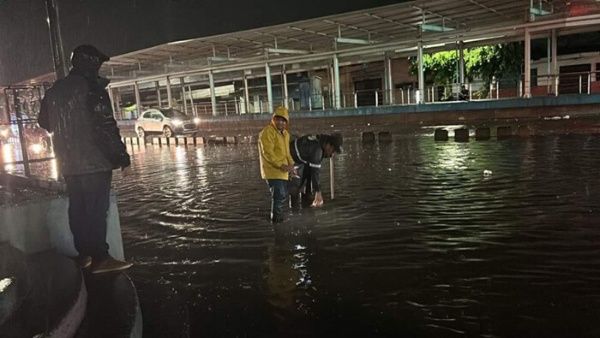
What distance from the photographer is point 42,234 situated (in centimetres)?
432

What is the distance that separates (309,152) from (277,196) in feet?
3.37

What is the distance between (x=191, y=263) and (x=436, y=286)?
8.40 ft

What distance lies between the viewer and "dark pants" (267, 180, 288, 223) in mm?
6492

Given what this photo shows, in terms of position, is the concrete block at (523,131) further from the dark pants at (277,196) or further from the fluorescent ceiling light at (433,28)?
the dark pants at (277,196)

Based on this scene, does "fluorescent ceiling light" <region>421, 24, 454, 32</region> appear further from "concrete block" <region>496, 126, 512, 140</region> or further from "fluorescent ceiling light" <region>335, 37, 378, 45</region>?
"concrete block" <region>496, 126, 512, 140</region>

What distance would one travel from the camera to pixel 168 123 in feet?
80.5

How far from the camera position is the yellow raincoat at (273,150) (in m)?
6.34

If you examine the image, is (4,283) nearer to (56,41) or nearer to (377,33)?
(56,41)


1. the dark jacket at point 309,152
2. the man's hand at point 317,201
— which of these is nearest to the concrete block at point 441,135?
the man's hand at point 317,201

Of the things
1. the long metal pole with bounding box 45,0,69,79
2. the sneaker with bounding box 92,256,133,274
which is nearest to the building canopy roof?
the long metal pole with bounding box 45,0,69,79

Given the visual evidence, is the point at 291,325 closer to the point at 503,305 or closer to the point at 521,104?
the point at 503,305

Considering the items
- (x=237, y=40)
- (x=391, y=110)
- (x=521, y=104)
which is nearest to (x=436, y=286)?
(x=521, y=104)

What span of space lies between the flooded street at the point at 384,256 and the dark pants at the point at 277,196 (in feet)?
0.69

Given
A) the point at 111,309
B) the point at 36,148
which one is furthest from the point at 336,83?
the point at 111,309
